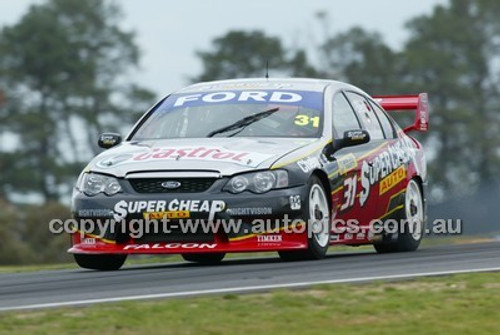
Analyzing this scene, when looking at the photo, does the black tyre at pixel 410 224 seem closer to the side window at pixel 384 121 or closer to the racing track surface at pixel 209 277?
the side window at pixel 384 121

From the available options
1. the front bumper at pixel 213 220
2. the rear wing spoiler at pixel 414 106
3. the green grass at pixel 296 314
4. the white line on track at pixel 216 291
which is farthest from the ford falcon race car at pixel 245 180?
the green grass at pixel 296 314

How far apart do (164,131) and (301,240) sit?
1869 mm

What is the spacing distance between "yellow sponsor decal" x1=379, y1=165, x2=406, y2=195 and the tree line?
64016 millimetres

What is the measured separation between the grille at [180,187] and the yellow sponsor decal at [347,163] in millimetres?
1394

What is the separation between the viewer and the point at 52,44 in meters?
90.2

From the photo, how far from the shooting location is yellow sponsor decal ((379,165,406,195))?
482 inches

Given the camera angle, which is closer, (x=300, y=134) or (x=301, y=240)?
(x=301, y=240)

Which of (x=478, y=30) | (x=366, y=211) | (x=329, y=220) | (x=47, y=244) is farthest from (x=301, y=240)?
(x=478, y=30)

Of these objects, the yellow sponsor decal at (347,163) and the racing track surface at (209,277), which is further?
the yellow sponsor decal at (347,163)

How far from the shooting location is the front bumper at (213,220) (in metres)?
10.3

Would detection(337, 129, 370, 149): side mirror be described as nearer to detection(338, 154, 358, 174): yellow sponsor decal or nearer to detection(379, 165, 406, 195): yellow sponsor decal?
detection(338, 154, 358, 174): yellow sponsor decal

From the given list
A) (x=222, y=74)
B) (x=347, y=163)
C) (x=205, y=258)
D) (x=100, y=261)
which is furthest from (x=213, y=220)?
(x=222, y=74)

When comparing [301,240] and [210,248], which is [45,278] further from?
[301,240]

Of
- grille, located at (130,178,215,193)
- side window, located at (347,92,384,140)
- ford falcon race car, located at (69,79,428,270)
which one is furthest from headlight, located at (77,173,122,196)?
side window, located at (347,92,384,140)
